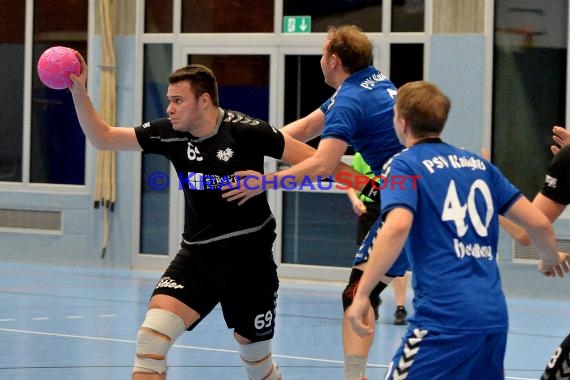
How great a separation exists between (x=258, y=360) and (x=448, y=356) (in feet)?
6.68

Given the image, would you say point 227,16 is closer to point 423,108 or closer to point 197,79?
point 197,79

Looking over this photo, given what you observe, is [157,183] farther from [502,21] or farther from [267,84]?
[502,21]

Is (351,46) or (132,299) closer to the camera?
(351,46)

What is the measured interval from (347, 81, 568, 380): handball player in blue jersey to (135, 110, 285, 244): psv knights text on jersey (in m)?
1.70

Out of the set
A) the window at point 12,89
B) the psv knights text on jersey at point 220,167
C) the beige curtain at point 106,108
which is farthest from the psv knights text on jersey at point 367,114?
the window at point 12,89

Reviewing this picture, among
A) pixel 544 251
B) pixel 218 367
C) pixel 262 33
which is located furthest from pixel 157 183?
pixel 544 251

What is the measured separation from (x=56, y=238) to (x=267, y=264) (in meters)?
9.16

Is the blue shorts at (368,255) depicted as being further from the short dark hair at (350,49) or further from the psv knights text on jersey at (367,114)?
the short dark hair at (350,49)

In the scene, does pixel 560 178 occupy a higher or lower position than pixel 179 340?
higher

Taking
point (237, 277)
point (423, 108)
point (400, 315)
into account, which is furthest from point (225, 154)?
point (400, 315)

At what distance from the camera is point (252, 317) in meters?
5.88

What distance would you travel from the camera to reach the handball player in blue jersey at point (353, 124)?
5.79m

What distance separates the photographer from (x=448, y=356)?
4121 millimetres

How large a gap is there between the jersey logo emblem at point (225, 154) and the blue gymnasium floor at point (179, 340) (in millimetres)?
2081
